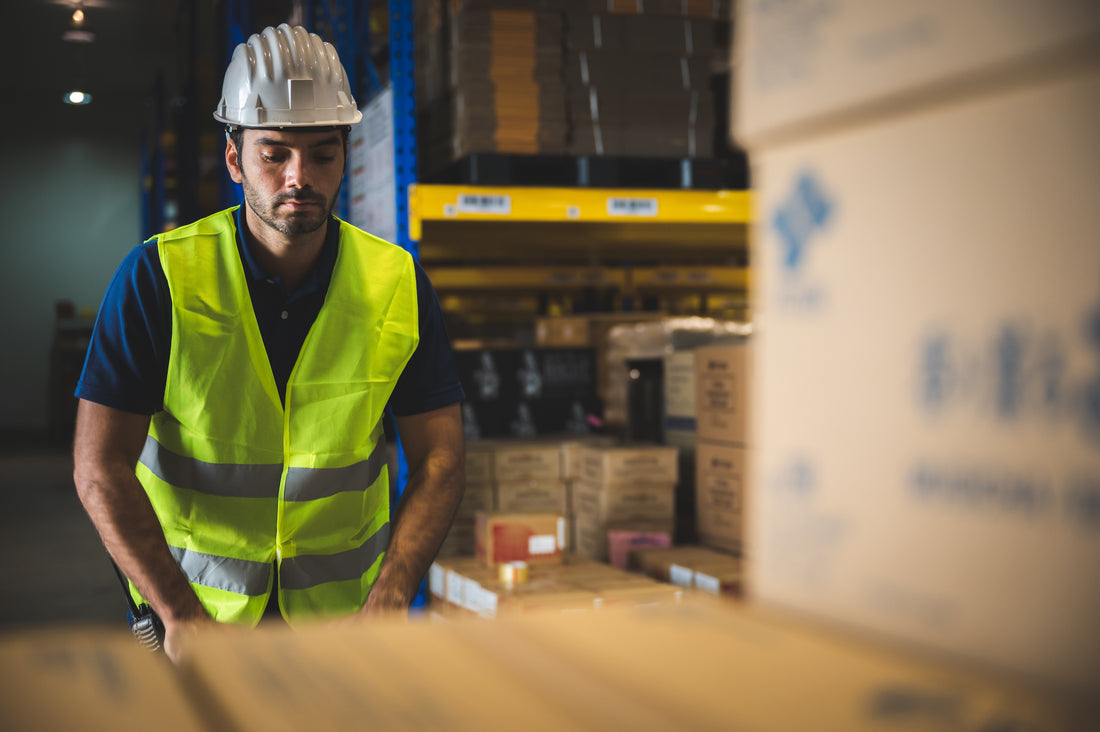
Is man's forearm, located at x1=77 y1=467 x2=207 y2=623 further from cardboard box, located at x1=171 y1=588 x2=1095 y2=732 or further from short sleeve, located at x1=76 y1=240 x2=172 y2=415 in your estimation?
cardboard box, located at x1=171 y1=588 x2=1095 y2=732

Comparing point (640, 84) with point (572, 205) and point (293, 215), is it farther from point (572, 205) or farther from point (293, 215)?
point (293, 215)

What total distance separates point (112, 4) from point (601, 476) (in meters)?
10.8

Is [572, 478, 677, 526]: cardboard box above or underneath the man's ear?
underneath

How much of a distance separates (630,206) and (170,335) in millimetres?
2541

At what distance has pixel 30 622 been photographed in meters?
5.62

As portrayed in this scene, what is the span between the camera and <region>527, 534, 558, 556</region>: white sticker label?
3.78m

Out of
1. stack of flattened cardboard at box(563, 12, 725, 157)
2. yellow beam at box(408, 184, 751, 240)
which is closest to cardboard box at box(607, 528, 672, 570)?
yellow beam at box(408, 184, 751, 240)

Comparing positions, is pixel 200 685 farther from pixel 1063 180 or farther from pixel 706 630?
pixel 1063 180

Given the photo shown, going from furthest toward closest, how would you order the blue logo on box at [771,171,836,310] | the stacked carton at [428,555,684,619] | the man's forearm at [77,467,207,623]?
the stacked carton at [428,555,684,619] → the man's forearm at [77,467,207,623] → the blue logo on box at [771,171,836,310]

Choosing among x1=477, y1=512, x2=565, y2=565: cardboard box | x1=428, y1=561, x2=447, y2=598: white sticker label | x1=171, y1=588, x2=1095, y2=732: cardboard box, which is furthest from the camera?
x1=428, y1=561, x2=447, y2=598: white sticker label

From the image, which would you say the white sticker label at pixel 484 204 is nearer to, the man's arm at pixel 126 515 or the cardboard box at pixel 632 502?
the cardboard box at pixel 632 502

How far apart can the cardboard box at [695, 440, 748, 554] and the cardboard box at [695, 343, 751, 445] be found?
56 millimetres

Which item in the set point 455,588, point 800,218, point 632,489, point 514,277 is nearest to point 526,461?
point 632,489

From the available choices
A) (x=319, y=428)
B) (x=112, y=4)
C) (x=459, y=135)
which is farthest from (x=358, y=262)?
(x=112, y=4)
